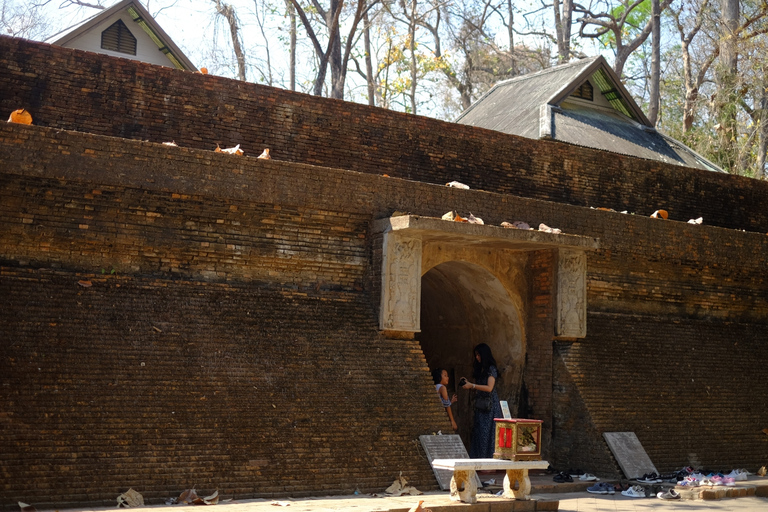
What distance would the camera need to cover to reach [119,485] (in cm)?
658

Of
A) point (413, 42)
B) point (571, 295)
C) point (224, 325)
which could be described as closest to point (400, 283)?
point (224, 325)

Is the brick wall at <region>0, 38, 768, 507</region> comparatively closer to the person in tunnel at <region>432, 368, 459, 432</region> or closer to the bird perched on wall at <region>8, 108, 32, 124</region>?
the bird perched on wall at <region>8, 108, 32, 124</region>

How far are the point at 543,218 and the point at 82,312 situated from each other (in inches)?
232

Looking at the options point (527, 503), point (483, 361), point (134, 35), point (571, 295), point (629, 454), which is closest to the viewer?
point (527, 503)

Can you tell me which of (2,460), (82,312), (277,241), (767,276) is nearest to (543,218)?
Answer: (277,241)

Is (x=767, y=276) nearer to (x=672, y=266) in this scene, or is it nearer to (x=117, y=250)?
(x=672, y=266)

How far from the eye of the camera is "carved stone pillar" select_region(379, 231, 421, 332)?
9016 millimetres

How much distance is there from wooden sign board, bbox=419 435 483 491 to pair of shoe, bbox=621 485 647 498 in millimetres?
1653

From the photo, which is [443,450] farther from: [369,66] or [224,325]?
[369,66]

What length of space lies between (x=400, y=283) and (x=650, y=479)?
145 inches

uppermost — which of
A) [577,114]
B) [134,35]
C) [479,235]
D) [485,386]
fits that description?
[134,35]

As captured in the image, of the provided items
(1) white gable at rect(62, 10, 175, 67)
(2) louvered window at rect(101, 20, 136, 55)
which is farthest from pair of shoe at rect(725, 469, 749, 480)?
(2) louvered window at rect(101, 20, 136, 55)

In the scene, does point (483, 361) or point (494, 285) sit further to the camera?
point (494, 285)

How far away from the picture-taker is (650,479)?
9.41 meters
